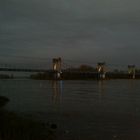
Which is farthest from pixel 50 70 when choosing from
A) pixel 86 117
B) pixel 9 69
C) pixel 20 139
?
pixel 20 139

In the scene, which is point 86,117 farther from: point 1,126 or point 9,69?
point 9,69

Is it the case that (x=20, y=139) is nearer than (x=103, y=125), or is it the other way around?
(x=20, y=139)

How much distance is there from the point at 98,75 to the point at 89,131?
456 ft

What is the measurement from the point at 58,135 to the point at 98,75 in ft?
461

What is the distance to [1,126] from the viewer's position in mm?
12000

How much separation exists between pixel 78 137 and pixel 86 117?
5.96m

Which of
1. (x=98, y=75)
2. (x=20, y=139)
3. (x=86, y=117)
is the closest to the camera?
(x=20, y=139)

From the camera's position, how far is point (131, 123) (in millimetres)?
17172

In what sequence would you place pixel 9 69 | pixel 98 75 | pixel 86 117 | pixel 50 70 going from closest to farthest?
pixel 86 117 < pixel 9 69 < pixel 50 70 < pixel 98 75

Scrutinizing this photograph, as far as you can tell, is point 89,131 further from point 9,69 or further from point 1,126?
point 9,69

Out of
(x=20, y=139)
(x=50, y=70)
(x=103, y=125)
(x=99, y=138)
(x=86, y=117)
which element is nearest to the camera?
(x=20, y=139)

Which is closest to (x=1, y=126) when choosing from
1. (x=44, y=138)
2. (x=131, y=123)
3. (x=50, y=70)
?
(x=44, y=138)

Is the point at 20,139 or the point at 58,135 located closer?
the point at 20,139

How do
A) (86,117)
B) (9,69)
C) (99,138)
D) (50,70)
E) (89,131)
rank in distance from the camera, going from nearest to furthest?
(99,138)
(89,131)
(86,117)
(9,69)
(50,70)
